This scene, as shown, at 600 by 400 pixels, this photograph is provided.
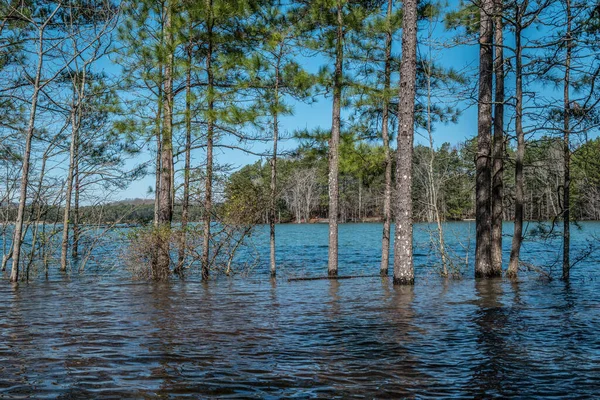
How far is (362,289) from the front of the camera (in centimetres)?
1297

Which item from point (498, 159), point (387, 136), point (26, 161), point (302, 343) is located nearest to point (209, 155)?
point (26, 161)

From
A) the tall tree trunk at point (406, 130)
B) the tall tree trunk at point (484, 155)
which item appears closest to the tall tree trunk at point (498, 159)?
the tall tree trunk at point (484, 155)

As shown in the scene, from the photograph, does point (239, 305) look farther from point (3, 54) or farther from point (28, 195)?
point (3, 54)

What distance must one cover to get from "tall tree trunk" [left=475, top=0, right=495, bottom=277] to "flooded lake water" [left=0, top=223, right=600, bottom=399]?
2.50 meters

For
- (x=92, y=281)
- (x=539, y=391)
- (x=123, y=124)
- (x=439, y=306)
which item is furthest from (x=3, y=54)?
(x=539, y=391)

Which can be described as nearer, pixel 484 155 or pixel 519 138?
pixel 519 138

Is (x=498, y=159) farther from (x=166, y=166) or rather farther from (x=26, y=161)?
(x=26, y=161)

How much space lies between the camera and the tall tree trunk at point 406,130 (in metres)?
12.9

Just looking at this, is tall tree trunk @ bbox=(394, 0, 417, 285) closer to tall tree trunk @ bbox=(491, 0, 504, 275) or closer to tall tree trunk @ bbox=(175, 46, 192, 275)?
tall tree trunk @ bbox=(491, 0, 504, 275)

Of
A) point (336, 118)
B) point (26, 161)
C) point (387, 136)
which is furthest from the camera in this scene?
point (387, 136)

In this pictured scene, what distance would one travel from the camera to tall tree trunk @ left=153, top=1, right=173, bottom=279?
49.6 feet

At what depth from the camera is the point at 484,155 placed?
47.5ft

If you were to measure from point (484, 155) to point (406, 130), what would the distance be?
302 centimetres

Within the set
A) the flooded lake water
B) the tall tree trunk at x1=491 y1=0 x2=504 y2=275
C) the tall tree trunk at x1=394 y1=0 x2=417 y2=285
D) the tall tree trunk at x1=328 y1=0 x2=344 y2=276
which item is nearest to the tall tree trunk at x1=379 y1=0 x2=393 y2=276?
the tall tree trunk at x1=328 y1=0 x2=344 y2=276
